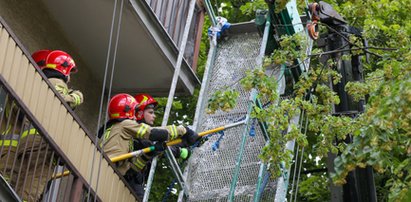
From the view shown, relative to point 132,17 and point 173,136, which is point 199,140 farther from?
point 132,17

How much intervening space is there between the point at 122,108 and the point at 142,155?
654 mm

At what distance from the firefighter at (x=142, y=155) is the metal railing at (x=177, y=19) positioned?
1112 mm

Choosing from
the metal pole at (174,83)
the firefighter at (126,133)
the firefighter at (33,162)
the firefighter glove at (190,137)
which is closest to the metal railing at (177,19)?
Result: the metal pole at (174,83)

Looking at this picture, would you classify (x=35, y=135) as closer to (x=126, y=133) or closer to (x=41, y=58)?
(x=41, y=58)

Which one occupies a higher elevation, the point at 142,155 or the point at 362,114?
the point at 142,155

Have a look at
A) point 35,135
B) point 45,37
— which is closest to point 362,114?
point 35,135

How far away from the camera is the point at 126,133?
11625 millimetres

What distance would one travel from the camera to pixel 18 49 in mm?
9953

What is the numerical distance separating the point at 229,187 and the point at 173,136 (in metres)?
1.35

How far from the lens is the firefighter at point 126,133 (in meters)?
11.3

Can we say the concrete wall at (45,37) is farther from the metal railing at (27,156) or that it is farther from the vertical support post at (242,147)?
the vertical support post at (242,147)

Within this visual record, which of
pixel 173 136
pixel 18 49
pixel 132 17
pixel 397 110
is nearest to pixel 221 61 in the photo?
pixel 132 17

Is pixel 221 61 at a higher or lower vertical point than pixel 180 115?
lower

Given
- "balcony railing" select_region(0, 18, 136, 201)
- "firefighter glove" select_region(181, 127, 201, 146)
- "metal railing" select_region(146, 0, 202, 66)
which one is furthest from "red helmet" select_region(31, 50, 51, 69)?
"firefighter glove" select_region(181, 127, 201, 146)
